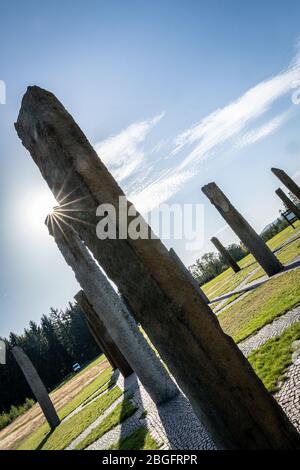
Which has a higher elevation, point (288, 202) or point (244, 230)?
point (288, 202)

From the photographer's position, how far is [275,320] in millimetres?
4914

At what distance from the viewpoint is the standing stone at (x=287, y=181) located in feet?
44.5

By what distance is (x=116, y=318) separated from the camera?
631 cm

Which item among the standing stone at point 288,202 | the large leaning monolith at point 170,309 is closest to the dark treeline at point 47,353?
the standing stone at point 288,202

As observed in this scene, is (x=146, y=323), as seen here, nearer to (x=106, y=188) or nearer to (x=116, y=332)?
(x=106, y=188)

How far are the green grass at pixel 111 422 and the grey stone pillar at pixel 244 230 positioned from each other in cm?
537

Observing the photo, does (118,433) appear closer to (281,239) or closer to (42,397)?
(42,397)

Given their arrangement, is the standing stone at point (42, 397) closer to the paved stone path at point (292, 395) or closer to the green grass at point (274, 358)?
the green grass at point (274, 358)

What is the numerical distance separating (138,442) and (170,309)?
3.02 meters

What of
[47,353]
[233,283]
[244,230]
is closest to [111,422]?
[244,230]

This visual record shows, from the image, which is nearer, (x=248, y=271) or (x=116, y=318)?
(x=116, y=318)

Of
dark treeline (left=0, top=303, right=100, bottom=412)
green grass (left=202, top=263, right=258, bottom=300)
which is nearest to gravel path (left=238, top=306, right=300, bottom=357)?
green grass (left=202, top=263, right=258, bottom=300)

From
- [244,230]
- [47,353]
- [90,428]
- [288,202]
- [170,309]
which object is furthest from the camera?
[47,353]

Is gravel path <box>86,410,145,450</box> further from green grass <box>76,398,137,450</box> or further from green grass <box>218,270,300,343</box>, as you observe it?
green grass <box>218,270,300,343</box>
